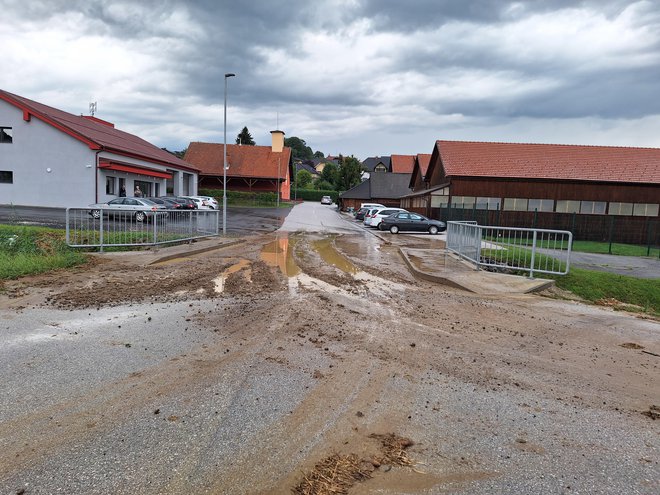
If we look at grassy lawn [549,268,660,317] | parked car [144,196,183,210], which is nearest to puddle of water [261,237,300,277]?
grassy lawn [549,268,660,317]

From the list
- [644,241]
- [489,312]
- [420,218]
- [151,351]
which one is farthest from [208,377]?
[644,241]

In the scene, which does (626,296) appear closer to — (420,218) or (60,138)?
(420,218)

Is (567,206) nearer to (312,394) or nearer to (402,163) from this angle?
(312,394)

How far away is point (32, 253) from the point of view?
11633 mm

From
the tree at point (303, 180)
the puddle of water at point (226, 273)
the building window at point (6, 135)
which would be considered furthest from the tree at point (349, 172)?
the puddle of water at point (226, 273)

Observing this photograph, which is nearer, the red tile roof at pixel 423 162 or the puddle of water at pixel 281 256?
the puddle of water at pixel 281 256

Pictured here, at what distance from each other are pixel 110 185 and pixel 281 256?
76.3 ft

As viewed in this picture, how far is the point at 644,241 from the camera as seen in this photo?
32625mm

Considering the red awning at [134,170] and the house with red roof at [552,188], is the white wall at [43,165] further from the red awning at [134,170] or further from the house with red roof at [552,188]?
the house with red roof at [552,188]

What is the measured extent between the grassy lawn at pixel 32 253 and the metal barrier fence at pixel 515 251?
10.6 metres

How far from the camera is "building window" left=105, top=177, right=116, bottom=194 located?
32.1 m

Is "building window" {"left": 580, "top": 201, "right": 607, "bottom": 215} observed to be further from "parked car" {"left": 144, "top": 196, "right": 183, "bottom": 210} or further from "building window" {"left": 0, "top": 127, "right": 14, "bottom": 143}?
"building window" {"left": 0, "top": 127, "right": 14, "bottom": 143}

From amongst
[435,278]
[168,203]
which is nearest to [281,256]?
[435,278]

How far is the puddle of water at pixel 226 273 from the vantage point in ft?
30.9
